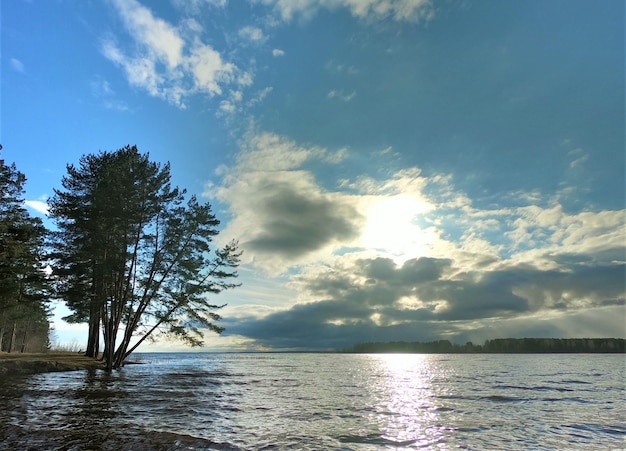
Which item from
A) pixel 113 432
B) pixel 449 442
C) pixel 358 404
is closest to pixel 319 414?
pixel 358 404

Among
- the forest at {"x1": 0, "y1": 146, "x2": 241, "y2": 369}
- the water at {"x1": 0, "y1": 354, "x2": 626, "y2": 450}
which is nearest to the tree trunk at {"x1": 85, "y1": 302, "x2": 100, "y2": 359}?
the forest at {"x1": 0, "y1": 146, "x2": 241, "y2": 369}

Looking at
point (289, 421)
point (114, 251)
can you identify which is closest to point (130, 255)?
point (114, 251)

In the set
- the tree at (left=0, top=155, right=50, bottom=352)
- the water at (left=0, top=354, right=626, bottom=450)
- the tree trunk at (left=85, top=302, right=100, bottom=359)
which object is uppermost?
the tree at (left=0, top=155, right=50, bottom=352)

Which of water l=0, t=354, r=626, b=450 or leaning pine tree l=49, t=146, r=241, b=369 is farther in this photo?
leaning pine tree l=49, t=146, r=241, b=369

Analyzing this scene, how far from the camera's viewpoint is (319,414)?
46.2ft

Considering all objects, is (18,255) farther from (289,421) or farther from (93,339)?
(289,421)

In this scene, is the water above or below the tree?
below

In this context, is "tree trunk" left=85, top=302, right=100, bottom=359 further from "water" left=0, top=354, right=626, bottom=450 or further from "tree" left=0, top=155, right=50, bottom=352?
"water" left=0, top=354, right=626, bottom=450

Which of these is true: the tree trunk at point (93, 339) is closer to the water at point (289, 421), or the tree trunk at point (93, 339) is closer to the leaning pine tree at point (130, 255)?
the leaning pine tree at point (130, 255)

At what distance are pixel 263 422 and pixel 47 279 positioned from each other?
1384 inches

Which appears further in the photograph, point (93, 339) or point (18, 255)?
point (93, 339)

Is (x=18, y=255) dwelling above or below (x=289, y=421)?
above

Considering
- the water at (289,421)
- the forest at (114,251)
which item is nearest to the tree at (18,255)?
the forest at (114,251)

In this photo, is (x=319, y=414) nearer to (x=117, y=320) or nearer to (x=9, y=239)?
(x=117, y=320)
